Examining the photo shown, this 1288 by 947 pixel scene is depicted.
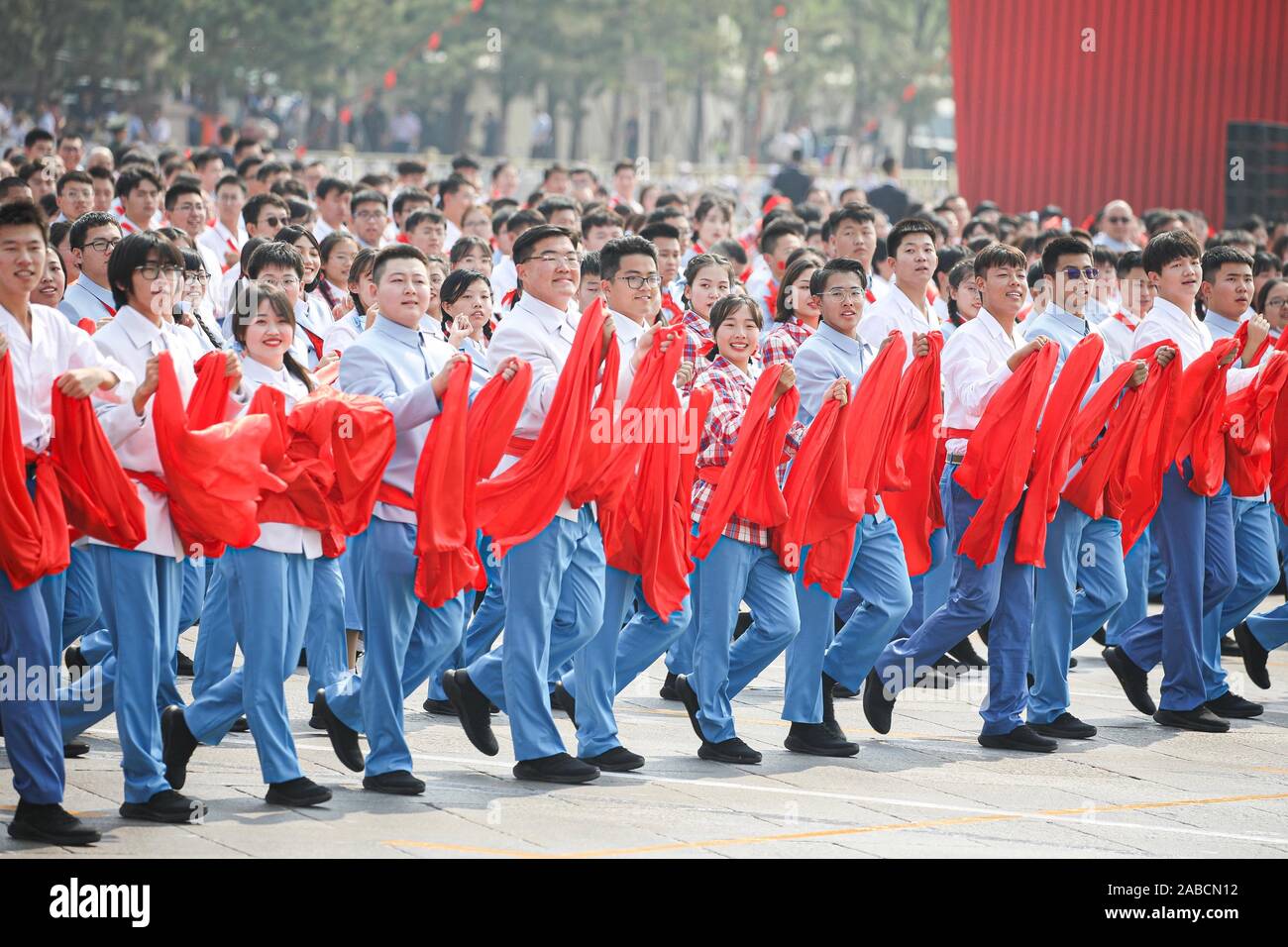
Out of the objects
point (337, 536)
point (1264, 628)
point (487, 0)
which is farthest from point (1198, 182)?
point (487, 0)

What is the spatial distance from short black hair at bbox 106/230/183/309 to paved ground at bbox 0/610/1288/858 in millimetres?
1630

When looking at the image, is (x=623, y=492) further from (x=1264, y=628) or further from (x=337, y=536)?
(x=1264, y=628)

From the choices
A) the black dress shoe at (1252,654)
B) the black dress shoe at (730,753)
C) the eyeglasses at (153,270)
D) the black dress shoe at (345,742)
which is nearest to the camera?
the eyeglasses at (153,270)

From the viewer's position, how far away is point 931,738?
768cm

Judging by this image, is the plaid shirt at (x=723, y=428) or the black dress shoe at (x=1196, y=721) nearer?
the plaid shirt at (x=723, y=428)

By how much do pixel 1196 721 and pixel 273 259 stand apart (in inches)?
166

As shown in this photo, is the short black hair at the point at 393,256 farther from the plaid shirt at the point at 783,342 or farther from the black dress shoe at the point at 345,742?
the plaid shirt at the point at 783,342

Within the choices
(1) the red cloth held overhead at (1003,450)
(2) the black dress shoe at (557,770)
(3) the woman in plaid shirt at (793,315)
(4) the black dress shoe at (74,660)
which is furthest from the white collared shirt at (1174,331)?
(4) the black dress shoe at (74,660)

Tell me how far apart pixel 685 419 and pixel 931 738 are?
1.74 metres

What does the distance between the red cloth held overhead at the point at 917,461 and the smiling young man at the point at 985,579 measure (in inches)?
→ 4.3

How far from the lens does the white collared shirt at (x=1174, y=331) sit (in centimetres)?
801

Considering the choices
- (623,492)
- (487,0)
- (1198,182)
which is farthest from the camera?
(487,0)

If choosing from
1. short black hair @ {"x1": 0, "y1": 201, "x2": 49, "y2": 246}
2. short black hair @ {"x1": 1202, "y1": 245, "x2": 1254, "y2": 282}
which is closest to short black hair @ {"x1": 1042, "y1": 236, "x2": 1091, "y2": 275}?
short black hair @ {"x1": 1202, "y1": 245, "x2": 1254, "y2": 282}

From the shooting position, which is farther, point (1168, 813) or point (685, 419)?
point (685, 419)
